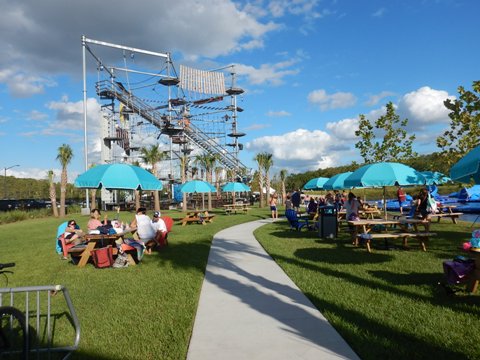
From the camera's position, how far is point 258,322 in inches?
201

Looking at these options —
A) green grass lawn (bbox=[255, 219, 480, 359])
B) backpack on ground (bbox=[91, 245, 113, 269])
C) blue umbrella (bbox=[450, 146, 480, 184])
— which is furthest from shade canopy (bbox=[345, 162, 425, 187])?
backpack on ground (bbox=[91, 245, 113, 269])

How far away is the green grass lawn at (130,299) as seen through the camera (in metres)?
4.49

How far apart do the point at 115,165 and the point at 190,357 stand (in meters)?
7.59

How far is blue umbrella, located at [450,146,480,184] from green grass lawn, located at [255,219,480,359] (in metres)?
1.94

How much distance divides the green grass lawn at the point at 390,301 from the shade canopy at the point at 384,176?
1.88 meters

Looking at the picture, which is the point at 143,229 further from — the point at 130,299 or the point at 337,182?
the point at 337,182

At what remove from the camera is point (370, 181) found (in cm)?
1009

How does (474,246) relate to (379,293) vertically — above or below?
above

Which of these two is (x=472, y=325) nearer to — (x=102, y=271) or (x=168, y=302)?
(x=168, y=302)

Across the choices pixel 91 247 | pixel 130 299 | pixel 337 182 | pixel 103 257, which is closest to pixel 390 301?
pixel 130 299

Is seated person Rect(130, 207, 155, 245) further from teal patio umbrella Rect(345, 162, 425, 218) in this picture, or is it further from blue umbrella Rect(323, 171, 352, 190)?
blue umbrella Rect(323, 171, 352, 190)

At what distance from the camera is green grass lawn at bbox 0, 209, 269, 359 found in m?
4.49

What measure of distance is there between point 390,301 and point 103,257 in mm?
6506

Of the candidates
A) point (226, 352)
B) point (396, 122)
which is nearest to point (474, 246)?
point (226, 352)
